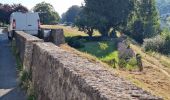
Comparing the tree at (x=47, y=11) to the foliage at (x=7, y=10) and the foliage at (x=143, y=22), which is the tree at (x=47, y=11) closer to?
the foliage at (x=143, y=22)

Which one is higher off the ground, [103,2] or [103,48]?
[103,2]

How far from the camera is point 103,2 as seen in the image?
6334 centimetres

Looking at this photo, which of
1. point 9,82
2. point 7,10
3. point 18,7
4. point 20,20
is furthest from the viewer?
point 7,10

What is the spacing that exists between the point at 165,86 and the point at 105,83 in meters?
17.7

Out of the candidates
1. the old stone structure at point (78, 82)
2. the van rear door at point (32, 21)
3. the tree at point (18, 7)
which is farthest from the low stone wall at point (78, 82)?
the tree at point (18, 7)

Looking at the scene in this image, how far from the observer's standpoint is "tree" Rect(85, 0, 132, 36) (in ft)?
204

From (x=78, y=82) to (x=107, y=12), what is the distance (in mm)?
56564

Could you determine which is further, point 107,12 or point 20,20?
point 107,12

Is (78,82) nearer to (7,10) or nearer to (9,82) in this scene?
(9,82)

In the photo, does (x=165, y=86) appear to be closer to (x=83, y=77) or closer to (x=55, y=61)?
(x=55, y=61)

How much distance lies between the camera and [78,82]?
7.08m

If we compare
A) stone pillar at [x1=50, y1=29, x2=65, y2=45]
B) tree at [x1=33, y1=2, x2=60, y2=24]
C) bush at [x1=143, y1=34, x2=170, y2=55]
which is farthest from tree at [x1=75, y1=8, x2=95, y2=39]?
tree at [x1=33, y1=2, x2=60, y2=24]

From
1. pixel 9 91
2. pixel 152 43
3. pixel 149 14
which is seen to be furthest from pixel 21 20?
pixel 149 14

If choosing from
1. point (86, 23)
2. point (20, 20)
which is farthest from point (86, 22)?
point (20, 20)
